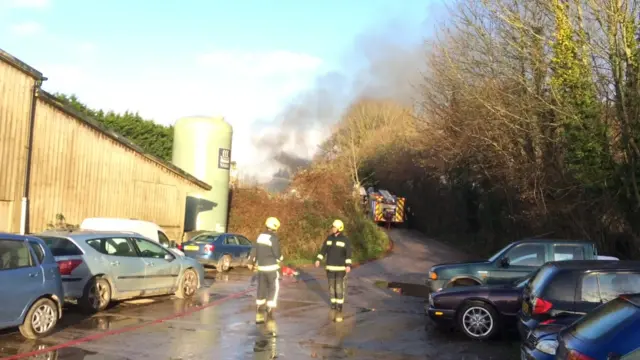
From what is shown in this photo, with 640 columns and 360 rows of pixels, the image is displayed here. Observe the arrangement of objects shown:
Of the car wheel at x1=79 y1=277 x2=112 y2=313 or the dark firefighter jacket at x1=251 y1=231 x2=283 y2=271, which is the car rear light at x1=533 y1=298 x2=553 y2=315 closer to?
the dark firefighter jacket at x1=251 y1=231 x2=283 y2=271

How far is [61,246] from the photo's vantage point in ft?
39.7

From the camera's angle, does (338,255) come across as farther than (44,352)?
Yes

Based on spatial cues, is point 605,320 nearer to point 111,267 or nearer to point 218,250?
point 111,267

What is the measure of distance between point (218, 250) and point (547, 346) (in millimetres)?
16937

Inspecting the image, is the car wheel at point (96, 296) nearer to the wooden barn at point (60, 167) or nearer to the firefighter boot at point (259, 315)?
the firefighter boot at point (259, 315)

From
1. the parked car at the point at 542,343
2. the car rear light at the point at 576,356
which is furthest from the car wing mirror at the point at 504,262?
the car rear light at the point at 576,356

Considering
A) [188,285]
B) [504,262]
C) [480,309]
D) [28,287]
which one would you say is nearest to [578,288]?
[480,309]

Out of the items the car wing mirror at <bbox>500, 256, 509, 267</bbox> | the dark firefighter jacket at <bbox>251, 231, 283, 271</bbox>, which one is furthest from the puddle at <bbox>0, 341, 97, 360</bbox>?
the car wing mirror at <bbox>500, 256, 509, 267</bbox>

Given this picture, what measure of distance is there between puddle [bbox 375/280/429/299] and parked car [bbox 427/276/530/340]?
651 centimetres

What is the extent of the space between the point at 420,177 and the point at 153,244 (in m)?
32.3

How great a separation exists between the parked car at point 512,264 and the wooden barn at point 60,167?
12395 mm

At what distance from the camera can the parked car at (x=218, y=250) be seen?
21.7 metres

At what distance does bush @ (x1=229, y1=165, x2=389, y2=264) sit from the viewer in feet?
95.9

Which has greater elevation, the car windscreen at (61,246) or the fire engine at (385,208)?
the fire engine at (385,208)
